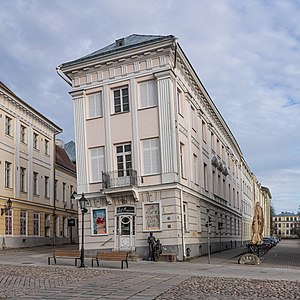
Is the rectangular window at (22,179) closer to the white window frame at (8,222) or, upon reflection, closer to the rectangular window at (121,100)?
the white window frame at (8,222)

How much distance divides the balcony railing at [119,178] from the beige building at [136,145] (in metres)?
0.06

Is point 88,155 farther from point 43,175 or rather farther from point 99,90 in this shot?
point 43,175

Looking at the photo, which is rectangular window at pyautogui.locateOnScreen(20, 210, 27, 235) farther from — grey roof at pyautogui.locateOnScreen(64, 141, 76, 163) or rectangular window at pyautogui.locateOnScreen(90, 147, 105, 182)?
grey roof at pyautogui.locateOnScreen(64, 141, 76, 163)

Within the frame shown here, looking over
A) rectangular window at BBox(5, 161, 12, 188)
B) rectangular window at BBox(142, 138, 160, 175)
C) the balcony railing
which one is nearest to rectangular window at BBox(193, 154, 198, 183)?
rectangular window at BBox(142, 138, 160, 175)

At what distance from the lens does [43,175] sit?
146ft

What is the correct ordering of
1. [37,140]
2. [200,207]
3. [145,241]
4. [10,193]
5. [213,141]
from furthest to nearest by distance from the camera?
1. [37,140]
2. [213,141]
3. [10,193]
4. [200,207]
5. [145,241]

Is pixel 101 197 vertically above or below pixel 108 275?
above

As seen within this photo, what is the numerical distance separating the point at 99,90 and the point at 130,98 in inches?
88.4

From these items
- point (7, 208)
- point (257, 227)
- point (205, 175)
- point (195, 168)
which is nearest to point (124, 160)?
point (195, 168)

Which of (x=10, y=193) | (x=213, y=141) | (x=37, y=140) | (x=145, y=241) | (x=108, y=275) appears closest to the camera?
(x=108, y=275)

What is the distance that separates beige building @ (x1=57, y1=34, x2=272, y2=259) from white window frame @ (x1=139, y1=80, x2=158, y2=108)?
0.06 metres

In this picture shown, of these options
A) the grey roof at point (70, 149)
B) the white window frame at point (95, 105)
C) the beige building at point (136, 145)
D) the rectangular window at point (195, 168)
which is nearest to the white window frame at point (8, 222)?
the beige building at point (136, 145)

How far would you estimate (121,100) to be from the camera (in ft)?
91.9

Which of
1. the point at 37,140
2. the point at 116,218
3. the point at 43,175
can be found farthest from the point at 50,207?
the point at 116,218
